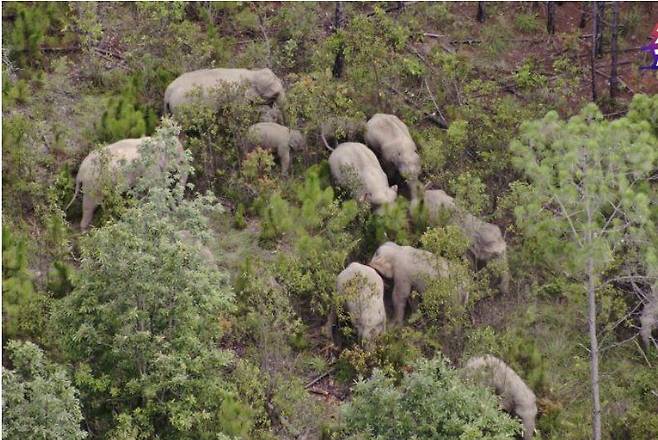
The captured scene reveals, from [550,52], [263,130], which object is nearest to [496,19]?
[550,52]

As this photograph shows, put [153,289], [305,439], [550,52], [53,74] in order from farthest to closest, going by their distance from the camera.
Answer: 1. [550,52]
2. [53,74]
3. [305,439]
4. [153,289]

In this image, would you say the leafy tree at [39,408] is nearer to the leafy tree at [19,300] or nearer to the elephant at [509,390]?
the leafy tree at [19,300]

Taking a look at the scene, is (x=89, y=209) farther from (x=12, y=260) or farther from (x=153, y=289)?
(x=153, y=289)

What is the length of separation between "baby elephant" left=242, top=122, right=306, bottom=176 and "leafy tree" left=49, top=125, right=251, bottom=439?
6.49 metres

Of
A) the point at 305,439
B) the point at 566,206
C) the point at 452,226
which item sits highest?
the point at 566,206

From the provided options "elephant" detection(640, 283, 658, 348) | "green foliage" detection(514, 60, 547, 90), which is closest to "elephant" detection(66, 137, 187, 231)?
"elephant" detection(640, 283, 658, 348)

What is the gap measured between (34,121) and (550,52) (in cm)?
1289

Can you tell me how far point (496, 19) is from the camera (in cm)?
2798

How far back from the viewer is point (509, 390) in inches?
651

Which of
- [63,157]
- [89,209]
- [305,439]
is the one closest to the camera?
[305,439]

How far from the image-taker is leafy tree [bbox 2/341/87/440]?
42.4ft

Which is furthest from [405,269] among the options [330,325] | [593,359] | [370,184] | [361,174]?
[593,359]

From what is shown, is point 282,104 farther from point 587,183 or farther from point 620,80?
point 587,183

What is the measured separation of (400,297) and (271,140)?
496 cm
